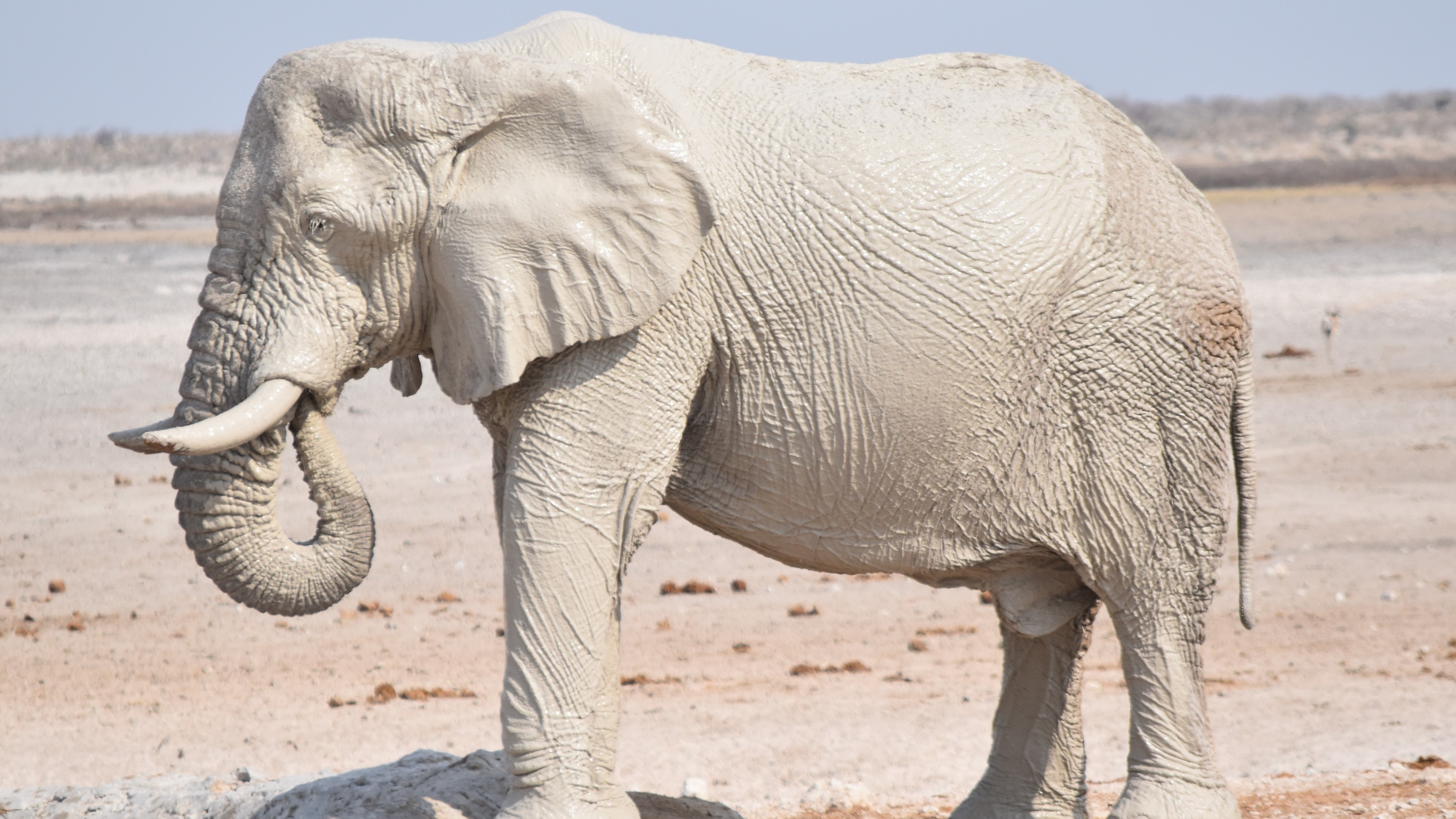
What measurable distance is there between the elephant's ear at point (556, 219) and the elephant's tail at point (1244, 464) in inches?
69.6

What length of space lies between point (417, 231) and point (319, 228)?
0.79 feet

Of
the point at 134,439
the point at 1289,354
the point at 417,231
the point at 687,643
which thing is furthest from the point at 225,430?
the point at 1289,354

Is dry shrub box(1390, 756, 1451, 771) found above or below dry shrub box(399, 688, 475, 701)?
above

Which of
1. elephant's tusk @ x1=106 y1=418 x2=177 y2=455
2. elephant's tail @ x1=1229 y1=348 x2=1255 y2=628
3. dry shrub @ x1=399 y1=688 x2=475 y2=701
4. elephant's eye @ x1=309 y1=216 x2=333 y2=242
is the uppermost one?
elephant's eye @ x1=309 y1=216 x2=333 y2=242

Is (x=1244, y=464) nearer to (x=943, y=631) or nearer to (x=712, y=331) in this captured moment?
(x=712, y=331)

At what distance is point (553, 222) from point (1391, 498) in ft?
Answer: 33.3

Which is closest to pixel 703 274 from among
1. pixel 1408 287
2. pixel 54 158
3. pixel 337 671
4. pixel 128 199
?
pixel 337 671

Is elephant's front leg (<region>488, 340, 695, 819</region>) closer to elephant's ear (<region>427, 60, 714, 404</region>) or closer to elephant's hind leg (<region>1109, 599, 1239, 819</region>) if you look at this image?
elephant's ear (<region>427, 60, 714, 404</region>)

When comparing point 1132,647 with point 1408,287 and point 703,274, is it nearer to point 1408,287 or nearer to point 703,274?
point 703,274

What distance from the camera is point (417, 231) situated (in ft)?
12.9

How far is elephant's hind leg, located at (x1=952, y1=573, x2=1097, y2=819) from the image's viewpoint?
5.11 m

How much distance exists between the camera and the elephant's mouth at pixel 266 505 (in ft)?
12.5

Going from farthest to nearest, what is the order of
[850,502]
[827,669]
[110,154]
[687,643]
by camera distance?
1. [110,154]
2. [687,643]
3. [827,669]
4. [850,502]

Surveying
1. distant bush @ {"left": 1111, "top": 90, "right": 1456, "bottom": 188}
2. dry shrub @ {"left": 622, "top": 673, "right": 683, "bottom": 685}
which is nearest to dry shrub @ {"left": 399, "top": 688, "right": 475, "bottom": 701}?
dry shrub @ {"left": 622, "top": 673, "right": 683, "bottom": 685}
